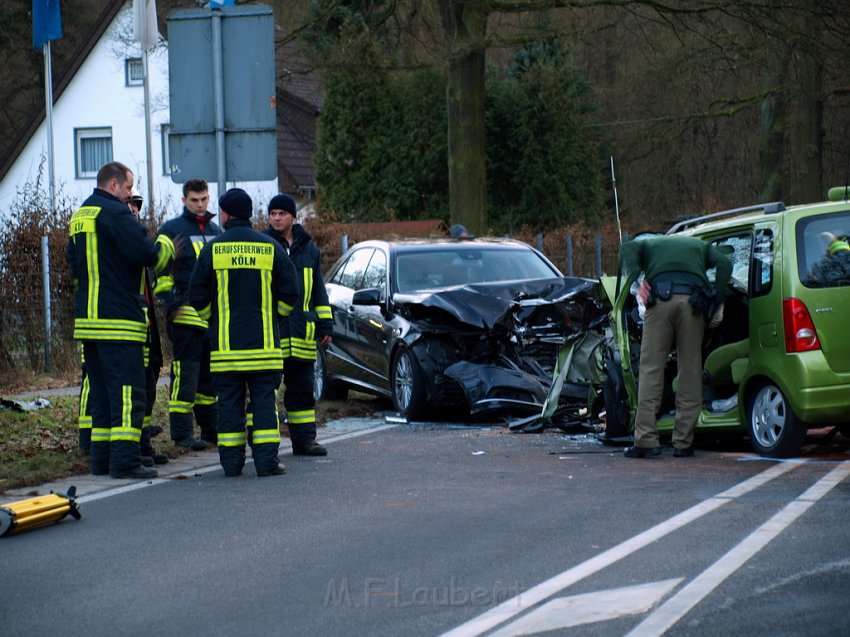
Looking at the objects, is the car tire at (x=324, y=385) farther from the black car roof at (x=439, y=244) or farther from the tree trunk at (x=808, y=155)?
the tree trunk at (x=808, y=155)

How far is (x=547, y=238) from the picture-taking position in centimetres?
2748

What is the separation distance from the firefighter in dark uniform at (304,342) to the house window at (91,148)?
35401 millimetres

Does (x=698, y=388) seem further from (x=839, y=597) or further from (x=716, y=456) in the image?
(x=839, y=597)

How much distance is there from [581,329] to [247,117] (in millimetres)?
3378

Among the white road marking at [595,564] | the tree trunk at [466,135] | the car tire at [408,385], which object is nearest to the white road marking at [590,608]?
the white road marking at [595,564]

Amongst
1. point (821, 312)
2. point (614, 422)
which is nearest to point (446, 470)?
point (614, 422)

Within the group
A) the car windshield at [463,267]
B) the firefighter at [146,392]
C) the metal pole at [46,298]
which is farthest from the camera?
the metal pole at [46,298]

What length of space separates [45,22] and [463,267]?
54.5 ft

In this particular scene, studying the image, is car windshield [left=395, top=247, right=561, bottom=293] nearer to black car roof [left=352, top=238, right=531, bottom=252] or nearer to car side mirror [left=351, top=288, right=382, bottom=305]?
black car roof [left=352, top=238, right=531, bottom=252]

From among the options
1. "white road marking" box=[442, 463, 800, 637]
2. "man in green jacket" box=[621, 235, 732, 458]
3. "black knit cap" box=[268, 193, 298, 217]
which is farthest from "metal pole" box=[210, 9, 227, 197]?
"white road marking" box=[442, 463, 800, 637]

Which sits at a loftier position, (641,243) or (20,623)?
(641,243)

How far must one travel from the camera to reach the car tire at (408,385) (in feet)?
42.4

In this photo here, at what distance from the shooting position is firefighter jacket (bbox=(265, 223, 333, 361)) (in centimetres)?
1071

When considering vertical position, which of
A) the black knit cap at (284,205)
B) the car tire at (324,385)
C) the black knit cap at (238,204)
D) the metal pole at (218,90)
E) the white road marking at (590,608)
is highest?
the metal pole at (218,90)
